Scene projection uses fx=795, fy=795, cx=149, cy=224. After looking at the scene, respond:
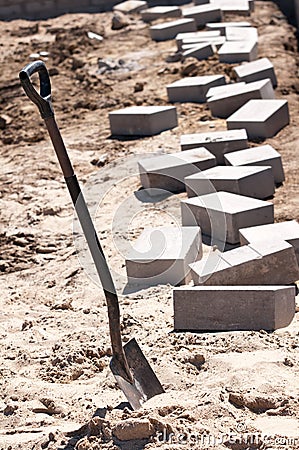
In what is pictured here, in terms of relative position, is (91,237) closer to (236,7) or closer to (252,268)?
(252,268)

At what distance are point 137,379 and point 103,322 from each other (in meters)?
0.92

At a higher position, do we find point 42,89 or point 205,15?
point 42,89

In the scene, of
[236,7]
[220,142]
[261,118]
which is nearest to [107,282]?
[220,142]

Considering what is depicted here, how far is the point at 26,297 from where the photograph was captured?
5.46 meters

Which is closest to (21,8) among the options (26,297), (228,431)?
(26,297)

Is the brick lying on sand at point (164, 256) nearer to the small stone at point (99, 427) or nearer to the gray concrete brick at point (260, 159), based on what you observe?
the gray concrete brick at point (260, 159)

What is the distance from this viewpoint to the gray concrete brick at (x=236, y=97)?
8.53m

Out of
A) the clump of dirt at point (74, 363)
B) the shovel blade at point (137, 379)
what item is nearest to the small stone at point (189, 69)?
the clump of dirt at point (74, 363)

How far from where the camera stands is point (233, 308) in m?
4.47

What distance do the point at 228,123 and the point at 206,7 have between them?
628 cm

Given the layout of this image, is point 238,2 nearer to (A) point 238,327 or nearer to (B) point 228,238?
(B) point 228,238

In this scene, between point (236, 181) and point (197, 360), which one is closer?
point (197, 360)

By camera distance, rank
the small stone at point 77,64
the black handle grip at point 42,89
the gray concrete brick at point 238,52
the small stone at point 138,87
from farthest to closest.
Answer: the small stone at point 77,64
the gray concrete brick at point 238,52
the small stone at point 138,87
the black handle grip at point 42,89

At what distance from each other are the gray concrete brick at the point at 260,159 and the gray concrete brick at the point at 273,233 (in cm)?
137
